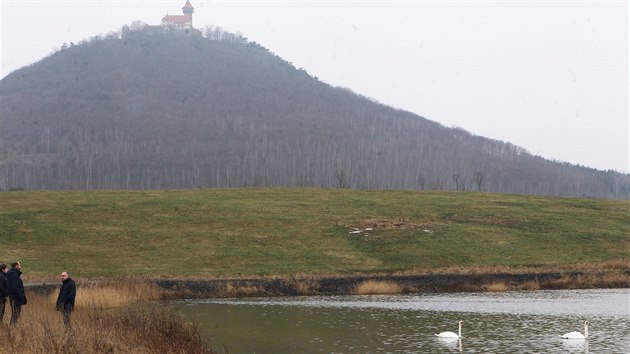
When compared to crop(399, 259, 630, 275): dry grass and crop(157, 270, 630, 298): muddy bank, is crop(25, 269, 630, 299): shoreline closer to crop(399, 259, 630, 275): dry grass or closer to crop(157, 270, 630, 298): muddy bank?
crop(157, 270, 630, 298): muddy bank

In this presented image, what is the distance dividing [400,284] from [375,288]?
2.24 metres

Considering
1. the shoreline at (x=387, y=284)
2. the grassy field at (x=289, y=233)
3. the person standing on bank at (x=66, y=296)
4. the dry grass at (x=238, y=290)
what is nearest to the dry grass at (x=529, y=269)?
the shoreline at (x=387, y=284)

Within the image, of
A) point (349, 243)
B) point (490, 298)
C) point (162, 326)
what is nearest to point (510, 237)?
point (349, 243)

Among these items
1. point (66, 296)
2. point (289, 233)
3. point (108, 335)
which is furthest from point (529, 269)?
point (108, 335)

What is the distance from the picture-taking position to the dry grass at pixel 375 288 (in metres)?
63.6

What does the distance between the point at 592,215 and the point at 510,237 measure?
19594mm

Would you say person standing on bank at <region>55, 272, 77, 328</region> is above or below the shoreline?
above

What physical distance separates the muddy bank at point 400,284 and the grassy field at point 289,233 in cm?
515

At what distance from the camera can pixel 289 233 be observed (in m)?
86.1

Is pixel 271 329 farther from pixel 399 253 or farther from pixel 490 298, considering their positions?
pixel 399 253

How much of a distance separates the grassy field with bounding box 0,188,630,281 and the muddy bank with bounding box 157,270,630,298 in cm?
515

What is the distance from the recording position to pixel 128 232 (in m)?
84.4

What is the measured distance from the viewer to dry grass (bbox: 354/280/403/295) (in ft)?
209

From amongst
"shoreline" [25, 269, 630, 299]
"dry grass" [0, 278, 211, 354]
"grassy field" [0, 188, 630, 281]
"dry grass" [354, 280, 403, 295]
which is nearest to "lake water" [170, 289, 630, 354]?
"shoreline" [25, 269, 630, 299]
